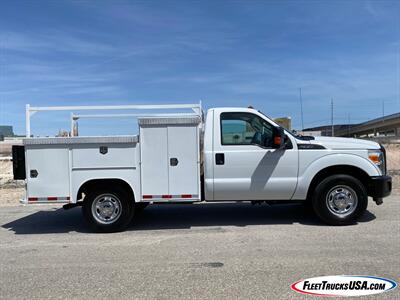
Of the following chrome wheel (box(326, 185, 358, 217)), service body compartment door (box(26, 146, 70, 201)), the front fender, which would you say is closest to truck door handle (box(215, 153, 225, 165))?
the front fender

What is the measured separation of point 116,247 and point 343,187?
409cm

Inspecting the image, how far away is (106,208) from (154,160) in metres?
1.24

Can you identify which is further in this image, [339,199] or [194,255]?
[339,199]

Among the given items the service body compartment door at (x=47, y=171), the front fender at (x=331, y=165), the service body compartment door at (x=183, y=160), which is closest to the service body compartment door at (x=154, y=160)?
the service body compartment door at (x=183, y=160)

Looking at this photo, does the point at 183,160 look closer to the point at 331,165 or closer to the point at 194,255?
the point at 194,255

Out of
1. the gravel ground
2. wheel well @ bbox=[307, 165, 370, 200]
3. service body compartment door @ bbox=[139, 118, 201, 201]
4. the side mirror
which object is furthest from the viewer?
wheel well @ bbox=[307, 165, 370, 200]

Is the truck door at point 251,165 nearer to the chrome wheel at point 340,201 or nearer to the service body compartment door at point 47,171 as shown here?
the chrome wheel at point 340,201

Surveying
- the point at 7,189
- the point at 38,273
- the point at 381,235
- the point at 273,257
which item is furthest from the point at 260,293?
the point at 7,189

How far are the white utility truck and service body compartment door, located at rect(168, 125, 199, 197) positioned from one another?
0.7 inches

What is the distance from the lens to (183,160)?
289 inches

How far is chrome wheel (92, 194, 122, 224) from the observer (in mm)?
7410

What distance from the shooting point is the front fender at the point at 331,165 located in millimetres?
7348

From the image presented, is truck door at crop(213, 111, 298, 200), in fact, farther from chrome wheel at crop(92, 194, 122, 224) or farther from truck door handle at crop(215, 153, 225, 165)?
chrome wheel at crop(92, 194, 122, 224)

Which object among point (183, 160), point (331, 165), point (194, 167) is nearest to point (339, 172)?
point (331, 165)
